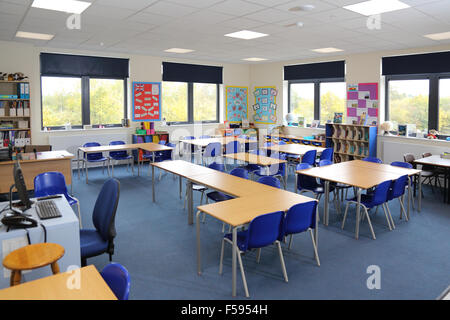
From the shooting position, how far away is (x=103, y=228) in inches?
139

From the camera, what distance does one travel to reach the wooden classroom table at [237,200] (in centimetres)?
346

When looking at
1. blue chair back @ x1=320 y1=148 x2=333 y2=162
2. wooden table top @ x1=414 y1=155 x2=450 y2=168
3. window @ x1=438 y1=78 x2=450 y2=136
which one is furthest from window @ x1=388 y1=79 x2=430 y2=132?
blue chair back @ x1=320 y1=148 x2=333 y2=162

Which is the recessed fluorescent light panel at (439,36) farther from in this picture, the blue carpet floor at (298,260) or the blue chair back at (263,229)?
the blue chair back at (263,229)

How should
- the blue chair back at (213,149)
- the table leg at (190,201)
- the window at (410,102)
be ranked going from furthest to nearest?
the blue chair back at (213,149) → the window at (410,102) → the table leg at (190,201)

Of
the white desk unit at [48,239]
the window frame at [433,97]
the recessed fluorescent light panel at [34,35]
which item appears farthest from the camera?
the window frame at [433,97]

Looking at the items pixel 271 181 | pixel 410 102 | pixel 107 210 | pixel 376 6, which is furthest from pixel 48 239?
pixel 410 102

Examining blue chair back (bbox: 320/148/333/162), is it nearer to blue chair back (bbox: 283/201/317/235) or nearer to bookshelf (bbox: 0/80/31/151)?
blue chair back (bbox: 283/201/317/235)

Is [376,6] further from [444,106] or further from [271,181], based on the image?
[444,106]

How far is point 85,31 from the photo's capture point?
662cm

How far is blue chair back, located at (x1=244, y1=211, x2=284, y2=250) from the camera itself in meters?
3.31

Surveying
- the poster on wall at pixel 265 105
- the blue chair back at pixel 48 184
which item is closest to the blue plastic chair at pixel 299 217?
→ the blue chair back at pixel 48 184

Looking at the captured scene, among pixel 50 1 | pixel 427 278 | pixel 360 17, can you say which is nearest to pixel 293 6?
pixel 360 17
